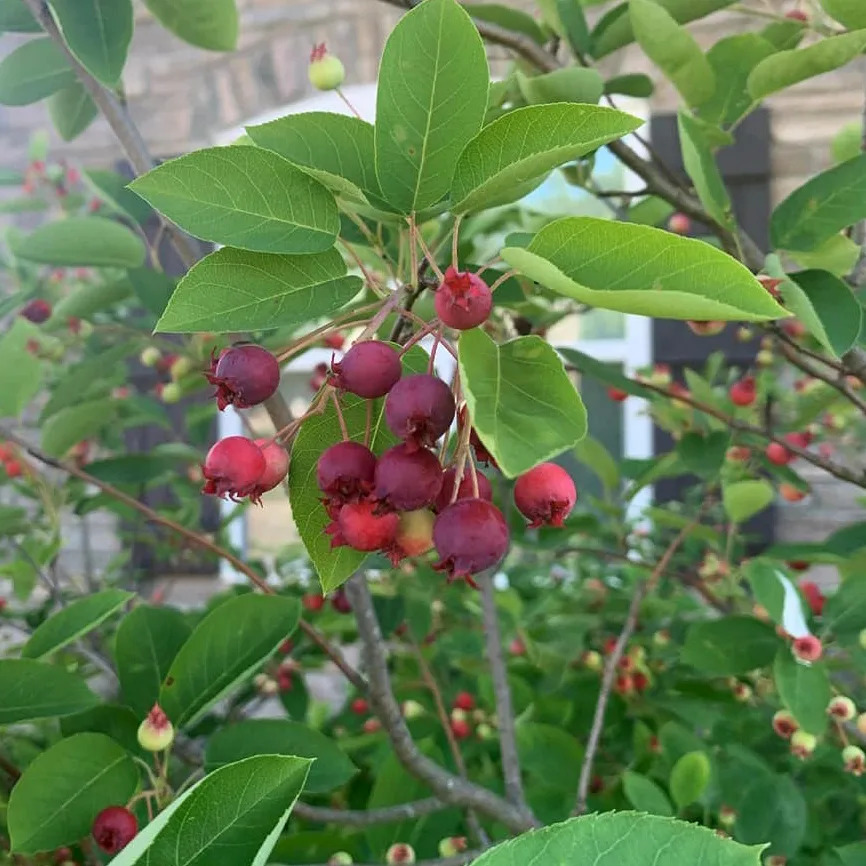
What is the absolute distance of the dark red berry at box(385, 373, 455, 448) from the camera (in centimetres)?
37

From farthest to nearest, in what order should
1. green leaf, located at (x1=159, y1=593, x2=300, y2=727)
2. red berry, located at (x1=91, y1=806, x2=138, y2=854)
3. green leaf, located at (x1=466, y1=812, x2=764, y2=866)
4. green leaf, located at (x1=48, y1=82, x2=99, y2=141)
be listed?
green leaf, located at (x1=48, y1=82, x2=99, y2=141) → green leaf, located at (x1=159, y1=593, x2=300, y2=727) → red berry, located at (x1=91, y1=806, x2=138, y2=854) → green leaf, located at (x1=466, y1=812, x2=764, y2=866)

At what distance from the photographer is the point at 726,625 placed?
2.94 feet

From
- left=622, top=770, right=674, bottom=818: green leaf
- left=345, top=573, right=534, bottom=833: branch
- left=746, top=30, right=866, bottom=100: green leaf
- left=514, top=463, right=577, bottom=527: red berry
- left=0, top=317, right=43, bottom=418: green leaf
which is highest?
left=746, top=30, right=866, bottom=100: green leaf

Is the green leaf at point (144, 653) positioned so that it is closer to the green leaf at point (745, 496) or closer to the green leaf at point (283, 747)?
the green leaf at point (283, 747)

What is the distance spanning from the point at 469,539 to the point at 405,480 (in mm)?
45

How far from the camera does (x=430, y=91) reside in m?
0.42

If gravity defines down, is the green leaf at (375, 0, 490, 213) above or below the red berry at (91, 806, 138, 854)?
above

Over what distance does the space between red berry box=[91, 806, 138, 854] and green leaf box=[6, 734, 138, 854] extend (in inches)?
1.2

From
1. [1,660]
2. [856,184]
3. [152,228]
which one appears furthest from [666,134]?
[1,660]

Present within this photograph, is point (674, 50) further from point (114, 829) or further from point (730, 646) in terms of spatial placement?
point (114, 829)

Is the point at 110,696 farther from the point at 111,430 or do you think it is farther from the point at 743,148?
the point at 743,148

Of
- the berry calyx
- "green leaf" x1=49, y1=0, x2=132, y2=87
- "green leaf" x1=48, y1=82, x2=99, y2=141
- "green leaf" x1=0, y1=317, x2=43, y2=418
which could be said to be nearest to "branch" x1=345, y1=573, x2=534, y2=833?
the berry calyx

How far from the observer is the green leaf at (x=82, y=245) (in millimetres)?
878

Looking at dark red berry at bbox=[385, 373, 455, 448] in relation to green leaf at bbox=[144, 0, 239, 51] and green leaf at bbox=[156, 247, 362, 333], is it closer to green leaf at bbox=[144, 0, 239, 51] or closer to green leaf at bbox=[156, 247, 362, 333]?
green leaf at bbox=[156, 247, 362, 333]
